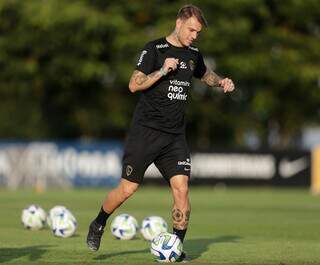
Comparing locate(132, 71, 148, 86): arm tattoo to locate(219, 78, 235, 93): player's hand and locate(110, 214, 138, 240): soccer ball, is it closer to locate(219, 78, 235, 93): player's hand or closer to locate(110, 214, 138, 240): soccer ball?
locate(219, 78, 235, 93): player's hand

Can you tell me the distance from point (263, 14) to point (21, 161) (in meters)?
13.2

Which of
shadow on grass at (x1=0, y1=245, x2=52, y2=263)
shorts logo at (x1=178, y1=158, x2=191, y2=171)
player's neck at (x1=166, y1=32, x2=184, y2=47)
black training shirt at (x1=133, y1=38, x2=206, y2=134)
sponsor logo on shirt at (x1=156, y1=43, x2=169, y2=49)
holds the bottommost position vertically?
shadow on grass at (x1=0, y1=245, x2=52, y2=263)

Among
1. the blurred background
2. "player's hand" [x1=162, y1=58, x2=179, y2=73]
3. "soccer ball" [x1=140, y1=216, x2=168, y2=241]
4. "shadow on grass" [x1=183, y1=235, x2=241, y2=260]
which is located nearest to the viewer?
"player's hand" [x1=162, y1=58, x2=179, y2=73]

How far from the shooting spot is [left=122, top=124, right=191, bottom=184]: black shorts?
11219 millimetres

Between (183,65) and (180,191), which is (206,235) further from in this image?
(183,65)

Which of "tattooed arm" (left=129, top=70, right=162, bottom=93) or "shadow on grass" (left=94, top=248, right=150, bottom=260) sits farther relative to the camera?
"shadow on grass" (left=94, top=248, right=150, bottom=260)

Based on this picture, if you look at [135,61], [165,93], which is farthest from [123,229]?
[135,61]

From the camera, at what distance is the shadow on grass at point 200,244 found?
1215 cm

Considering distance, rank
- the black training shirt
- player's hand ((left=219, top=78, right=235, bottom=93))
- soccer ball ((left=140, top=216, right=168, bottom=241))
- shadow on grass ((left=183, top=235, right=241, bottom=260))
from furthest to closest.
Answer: soccer ball ((left=140, top=216, right=168, bottom=241))
shadow on grass ((left=183, top=235, right=241, bottom=260))
player's hand ((left=219, top=78, right=235, bottom=93))
the black training shirt

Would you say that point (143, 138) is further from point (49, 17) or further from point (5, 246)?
point (49, 17)

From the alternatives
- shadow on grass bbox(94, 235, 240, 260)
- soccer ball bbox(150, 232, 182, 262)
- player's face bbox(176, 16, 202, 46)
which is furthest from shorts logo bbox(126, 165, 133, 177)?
player's face bbox(176, 16, 202, 46)

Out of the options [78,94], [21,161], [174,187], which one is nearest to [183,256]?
[174,187]

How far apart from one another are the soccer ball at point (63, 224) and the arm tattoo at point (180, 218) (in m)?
3.37

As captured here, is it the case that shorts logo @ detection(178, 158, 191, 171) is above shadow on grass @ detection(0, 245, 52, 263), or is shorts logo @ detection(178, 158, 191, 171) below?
above
